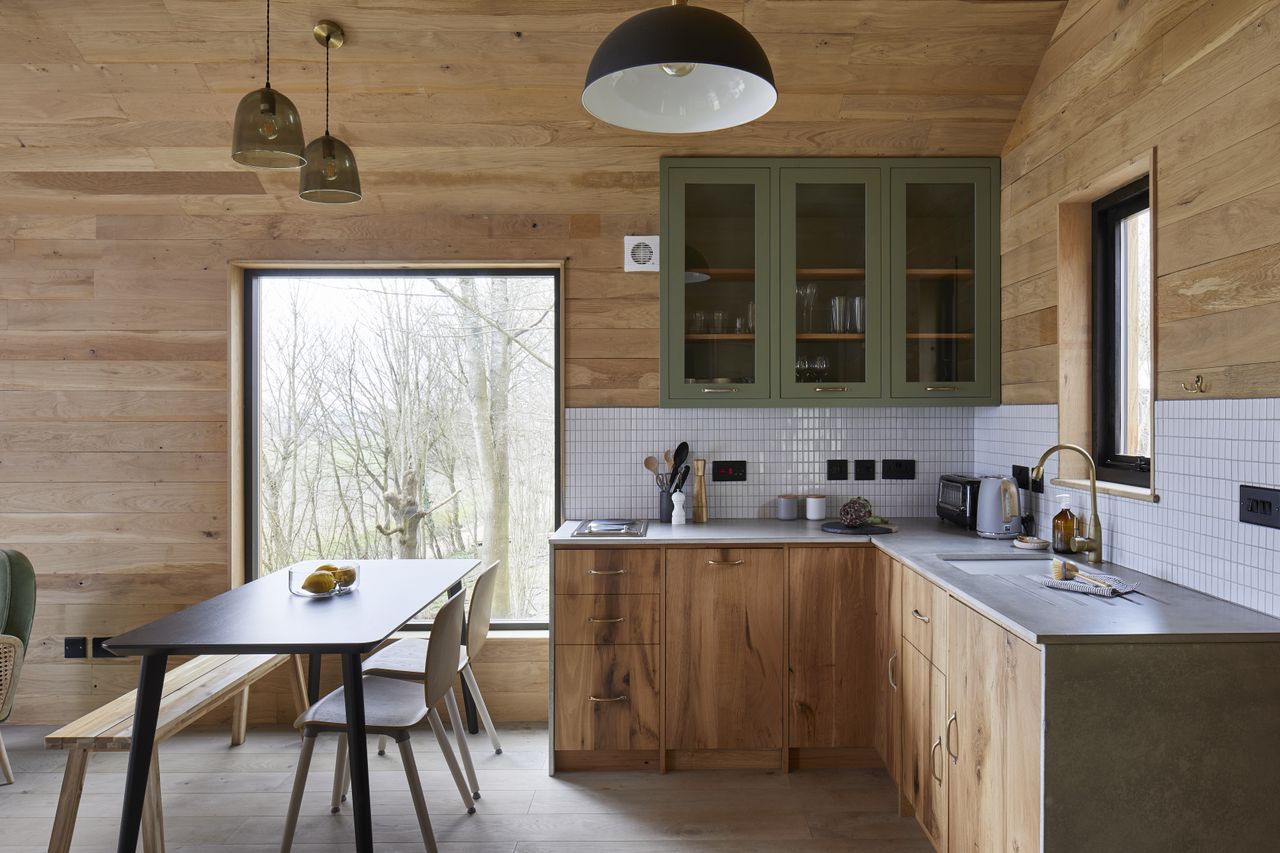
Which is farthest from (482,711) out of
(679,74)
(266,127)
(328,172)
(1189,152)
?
(1189,152)

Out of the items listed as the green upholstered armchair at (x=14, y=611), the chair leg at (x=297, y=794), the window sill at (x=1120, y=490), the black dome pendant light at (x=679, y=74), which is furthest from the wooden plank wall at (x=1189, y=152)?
the green upholstered armchair at (x=14, y=611)

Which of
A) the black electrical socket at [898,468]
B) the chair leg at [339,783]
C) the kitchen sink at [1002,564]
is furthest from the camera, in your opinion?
the black electrical socket at [898,468]

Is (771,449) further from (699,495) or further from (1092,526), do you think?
(1092,526)

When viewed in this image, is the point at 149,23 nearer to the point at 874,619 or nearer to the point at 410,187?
the point at 410,187

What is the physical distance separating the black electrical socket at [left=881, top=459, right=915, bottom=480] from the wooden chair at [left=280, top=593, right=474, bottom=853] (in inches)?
75.3

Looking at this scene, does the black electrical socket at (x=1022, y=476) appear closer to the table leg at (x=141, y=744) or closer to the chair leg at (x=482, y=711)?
the chair leg at (x=482, y=711)

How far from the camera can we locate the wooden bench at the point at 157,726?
2.11 m

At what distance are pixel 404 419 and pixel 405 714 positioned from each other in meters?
1.53

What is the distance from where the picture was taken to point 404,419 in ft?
11.5

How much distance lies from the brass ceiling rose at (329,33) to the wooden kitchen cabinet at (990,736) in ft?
8.81

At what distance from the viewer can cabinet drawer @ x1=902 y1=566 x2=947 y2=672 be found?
2.19m

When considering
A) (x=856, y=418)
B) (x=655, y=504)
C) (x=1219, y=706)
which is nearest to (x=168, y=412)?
(x=655, y=504)

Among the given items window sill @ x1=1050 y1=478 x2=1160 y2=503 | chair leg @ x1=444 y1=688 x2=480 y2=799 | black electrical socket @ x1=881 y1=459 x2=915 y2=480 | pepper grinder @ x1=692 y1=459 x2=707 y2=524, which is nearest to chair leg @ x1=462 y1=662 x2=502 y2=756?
chair leg @ x1=444 y1=688 x2=480 y2=799

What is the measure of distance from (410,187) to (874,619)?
247 centimetres
